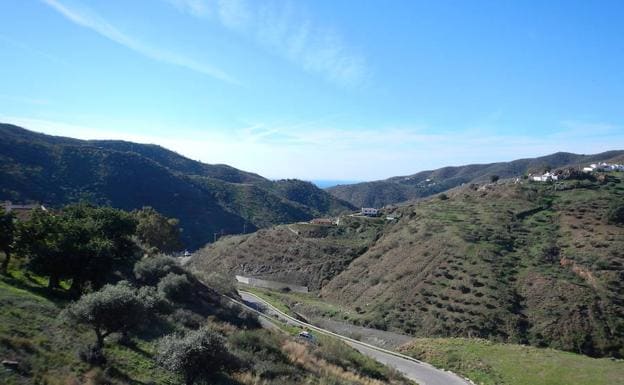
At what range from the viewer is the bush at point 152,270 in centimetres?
2278

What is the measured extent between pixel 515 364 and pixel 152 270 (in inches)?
907

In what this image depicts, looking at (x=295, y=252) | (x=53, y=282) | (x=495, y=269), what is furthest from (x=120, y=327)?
(x=295, y=252)

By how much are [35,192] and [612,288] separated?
8468 cm

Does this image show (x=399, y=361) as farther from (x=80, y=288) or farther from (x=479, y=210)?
(x=479, y=210)

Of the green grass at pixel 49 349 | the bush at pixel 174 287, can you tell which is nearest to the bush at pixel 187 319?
the bush at pixel 174 287

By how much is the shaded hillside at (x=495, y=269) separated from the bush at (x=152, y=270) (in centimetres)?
2443

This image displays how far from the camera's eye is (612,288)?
39.7m

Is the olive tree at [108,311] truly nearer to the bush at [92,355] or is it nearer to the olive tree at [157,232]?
the bush at [92,355]

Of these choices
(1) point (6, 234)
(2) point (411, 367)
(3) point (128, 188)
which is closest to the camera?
(1) point (6, 234)

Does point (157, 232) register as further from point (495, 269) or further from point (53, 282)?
point (495, 269)

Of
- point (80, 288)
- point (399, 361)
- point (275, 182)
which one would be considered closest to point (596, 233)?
point (399, 361)

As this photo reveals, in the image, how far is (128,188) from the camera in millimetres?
103562

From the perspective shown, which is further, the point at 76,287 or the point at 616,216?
the point at 616,216

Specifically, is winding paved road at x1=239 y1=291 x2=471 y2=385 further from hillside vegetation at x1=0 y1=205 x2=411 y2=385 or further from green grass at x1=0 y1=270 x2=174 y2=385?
green grass at x1=0 y1=270 x2=174 y2=385
